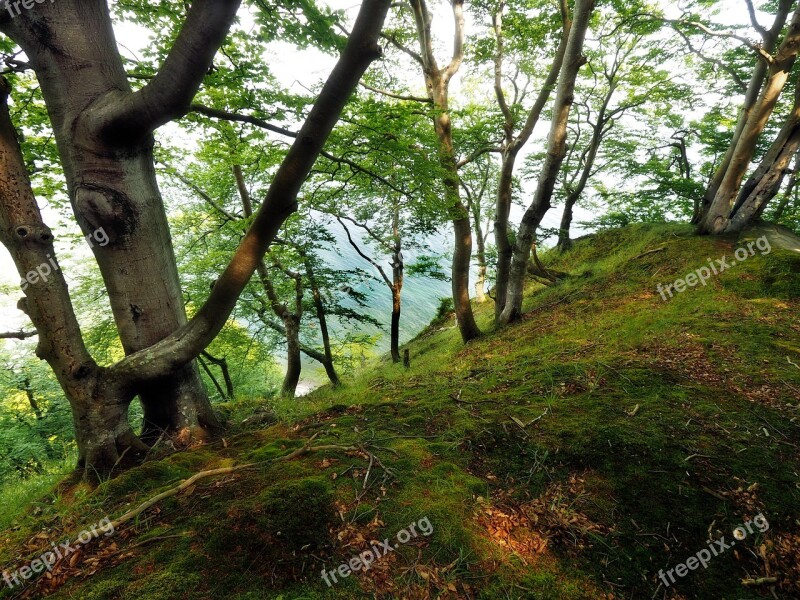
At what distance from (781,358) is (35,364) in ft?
61.5

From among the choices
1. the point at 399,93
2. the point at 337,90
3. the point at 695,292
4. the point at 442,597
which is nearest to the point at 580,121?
the point at 399,93

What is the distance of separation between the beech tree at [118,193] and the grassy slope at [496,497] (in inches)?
24.9

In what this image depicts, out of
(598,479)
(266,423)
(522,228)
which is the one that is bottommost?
(598,479)

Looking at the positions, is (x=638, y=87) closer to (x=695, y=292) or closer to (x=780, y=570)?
(x=695, y=292)

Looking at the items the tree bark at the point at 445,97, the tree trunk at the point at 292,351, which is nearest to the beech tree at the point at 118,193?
the tree bark at the point at 445,97

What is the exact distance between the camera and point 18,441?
10.0 m

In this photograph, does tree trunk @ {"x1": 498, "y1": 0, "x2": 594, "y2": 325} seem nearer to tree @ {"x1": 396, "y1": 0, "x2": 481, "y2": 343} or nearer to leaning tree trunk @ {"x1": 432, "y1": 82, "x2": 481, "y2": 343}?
leaning tree trunk @ {"x1": 432, "y1": 82, "x2": 481, "y2": 343}

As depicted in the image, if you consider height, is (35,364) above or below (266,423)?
above
